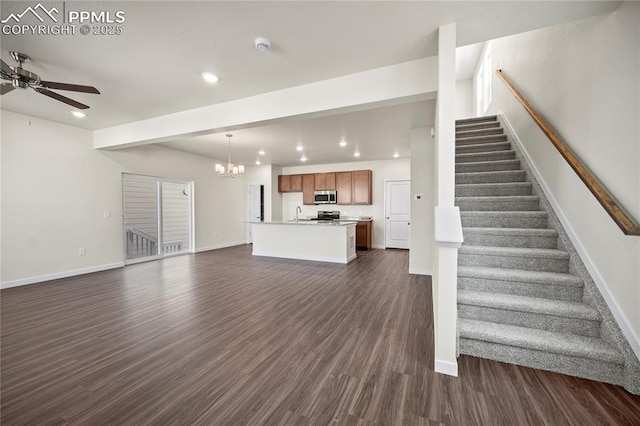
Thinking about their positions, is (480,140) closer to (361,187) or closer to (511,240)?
(511,240)

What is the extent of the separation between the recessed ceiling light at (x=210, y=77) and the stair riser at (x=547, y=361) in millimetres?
3522

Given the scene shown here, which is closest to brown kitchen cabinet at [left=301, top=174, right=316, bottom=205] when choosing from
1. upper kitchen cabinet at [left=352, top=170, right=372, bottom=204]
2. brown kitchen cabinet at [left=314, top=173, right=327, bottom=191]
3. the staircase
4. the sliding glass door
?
brown kitchen cabinet at [left=314, top=173, right=327, bottom=191]

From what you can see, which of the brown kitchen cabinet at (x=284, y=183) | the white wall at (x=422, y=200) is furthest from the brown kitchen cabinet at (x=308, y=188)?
the white wall at (x=422, y=200)

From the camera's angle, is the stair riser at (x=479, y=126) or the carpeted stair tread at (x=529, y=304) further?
the stair riser at (x=479, y=126)

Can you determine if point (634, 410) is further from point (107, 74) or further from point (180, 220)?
point (180, 220)

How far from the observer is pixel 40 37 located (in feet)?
6.74

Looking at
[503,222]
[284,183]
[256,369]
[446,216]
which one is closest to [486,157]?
[503,222]

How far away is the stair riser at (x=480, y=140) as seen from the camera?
404 centimetres

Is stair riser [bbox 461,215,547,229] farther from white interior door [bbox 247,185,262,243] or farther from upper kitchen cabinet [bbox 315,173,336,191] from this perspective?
white interior door [bbox 247,185,262,243]

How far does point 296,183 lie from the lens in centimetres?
840

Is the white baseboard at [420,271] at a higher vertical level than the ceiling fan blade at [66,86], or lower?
lower

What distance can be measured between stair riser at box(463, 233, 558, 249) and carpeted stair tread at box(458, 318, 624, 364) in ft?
2.98

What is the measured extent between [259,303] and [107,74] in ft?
10.2

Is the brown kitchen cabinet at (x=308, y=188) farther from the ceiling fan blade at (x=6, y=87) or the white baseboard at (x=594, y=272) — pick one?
the ceiling fan blade at (x=6, y=87)
